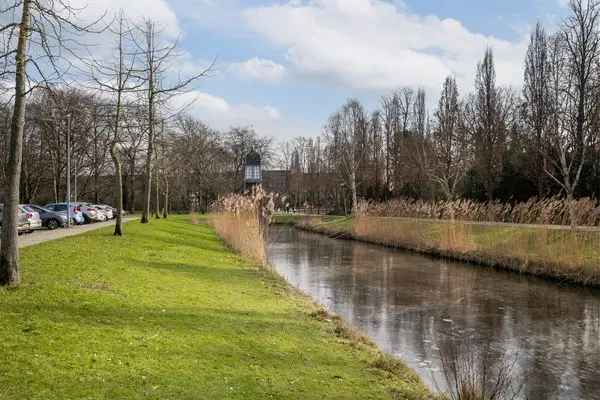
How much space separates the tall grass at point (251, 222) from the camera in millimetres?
19750

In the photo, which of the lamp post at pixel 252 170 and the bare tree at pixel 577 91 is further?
the lamp post at pixel 252 170

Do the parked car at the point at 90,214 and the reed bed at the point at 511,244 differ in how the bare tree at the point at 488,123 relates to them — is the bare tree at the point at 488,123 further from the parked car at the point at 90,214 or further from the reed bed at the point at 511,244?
the parked car at the point at 90,214

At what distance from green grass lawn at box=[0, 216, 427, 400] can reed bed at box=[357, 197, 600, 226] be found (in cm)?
1328

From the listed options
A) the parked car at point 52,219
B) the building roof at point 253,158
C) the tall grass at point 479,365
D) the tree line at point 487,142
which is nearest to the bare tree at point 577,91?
the tree line at point 487,142

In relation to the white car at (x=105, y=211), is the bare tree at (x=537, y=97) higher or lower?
higher

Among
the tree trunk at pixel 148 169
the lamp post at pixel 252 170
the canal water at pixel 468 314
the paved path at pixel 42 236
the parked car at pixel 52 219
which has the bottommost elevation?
the canal water at pixel 468 314

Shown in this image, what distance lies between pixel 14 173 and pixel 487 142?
35219mm

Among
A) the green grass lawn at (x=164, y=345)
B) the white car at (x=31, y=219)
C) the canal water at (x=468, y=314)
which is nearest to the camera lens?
the green grass lawn at (x=164, y=345)

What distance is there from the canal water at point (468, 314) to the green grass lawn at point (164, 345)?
1623mm

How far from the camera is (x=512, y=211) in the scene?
2348 centimetres

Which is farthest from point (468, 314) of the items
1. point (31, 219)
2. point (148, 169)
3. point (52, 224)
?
point (52, 224)

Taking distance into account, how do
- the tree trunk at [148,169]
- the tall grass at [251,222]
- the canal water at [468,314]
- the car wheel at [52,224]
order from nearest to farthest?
1. the canal water at [468,314]
2. the tall grass at [251,222]
3. the tree trunk at [148,169]
4. the car wheel at [52,224]

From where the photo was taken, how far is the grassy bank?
58.4ft

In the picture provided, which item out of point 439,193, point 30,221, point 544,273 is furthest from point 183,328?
point 439,193
